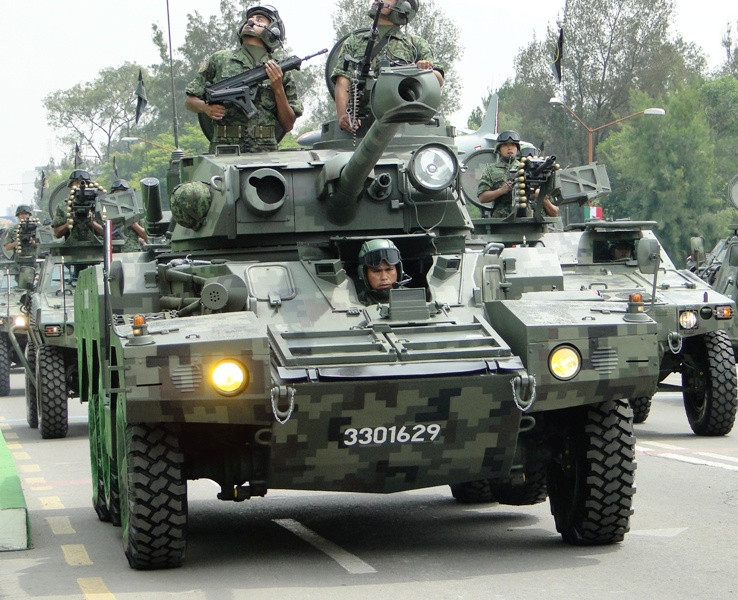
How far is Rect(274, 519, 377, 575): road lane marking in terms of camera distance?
884 centimetres

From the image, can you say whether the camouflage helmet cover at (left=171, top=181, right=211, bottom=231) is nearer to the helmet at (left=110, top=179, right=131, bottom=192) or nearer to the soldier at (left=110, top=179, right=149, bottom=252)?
the soldier at (left=110, top=179, right=149, bottom=252)

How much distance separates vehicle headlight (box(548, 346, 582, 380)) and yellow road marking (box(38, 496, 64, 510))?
4603 millimetres

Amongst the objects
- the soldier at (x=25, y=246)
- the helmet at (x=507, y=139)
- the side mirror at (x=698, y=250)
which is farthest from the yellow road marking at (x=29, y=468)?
the soldier at (x=25, y=246)

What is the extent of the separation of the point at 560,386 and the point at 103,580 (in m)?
2.63

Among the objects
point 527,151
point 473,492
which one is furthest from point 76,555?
point 527,151

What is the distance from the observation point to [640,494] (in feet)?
38.3

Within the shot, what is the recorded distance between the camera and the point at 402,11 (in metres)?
11.6

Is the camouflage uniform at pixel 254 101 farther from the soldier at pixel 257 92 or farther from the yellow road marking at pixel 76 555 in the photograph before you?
the yellow road marking at pixel 76 555

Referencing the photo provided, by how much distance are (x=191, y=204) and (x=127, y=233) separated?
9.80m

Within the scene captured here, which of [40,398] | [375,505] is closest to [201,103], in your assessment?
[375,505]

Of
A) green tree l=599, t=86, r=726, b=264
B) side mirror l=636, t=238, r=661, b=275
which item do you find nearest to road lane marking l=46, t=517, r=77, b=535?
side mirror l=636, t=238, r=661, b=275

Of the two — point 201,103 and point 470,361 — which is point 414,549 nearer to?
point 470,361

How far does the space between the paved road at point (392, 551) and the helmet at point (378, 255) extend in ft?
5.27

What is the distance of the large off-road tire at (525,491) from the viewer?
1059 cm
